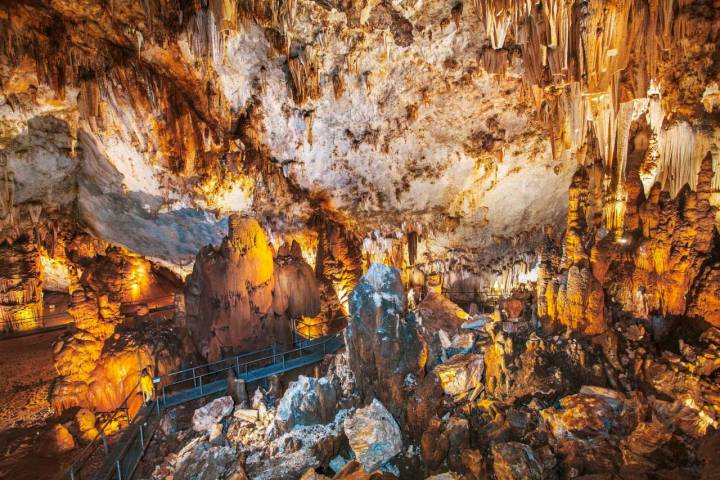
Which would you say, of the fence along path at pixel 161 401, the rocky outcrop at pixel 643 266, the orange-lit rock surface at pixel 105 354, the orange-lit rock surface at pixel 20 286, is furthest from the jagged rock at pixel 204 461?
the orange-lit rock surface at pixel 20 286

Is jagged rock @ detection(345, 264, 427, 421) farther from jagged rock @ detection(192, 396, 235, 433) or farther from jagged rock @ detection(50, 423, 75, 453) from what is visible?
jagged rock @ detection(50, 423, 75, 453)

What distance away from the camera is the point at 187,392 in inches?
345

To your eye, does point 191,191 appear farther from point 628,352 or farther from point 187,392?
point 628,352

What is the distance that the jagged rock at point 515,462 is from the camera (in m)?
5.19

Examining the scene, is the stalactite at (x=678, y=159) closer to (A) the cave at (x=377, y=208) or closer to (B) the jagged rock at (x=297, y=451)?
(A) the cave at (x=377, y=208)

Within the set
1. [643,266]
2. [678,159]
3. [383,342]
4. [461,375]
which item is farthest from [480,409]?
[678,159]

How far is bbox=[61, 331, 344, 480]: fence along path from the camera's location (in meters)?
6.62

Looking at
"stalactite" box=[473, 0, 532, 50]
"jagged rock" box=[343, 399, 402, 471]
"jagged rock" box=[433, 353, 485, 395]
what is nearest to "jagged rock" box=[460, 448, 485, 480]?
"jagged rock" box=[433, 353, 485, 395]

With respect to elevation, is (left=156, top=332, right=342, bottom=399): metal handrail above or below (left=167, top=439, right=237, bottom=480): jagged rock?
above

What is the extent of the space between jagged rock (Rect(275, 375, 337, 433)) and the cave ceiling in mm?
6039

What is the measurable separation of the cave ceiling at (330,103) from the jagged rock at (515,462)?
18.7ft

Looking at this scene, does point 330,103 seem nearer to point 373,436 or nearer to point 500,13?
point 500,13

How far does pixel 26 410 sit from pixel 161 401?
19.3 feet

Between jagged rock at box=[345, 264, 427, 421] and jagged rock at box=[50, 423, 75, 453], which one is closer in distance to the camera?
jagged rock at box=[345, 264, 427, 421]
